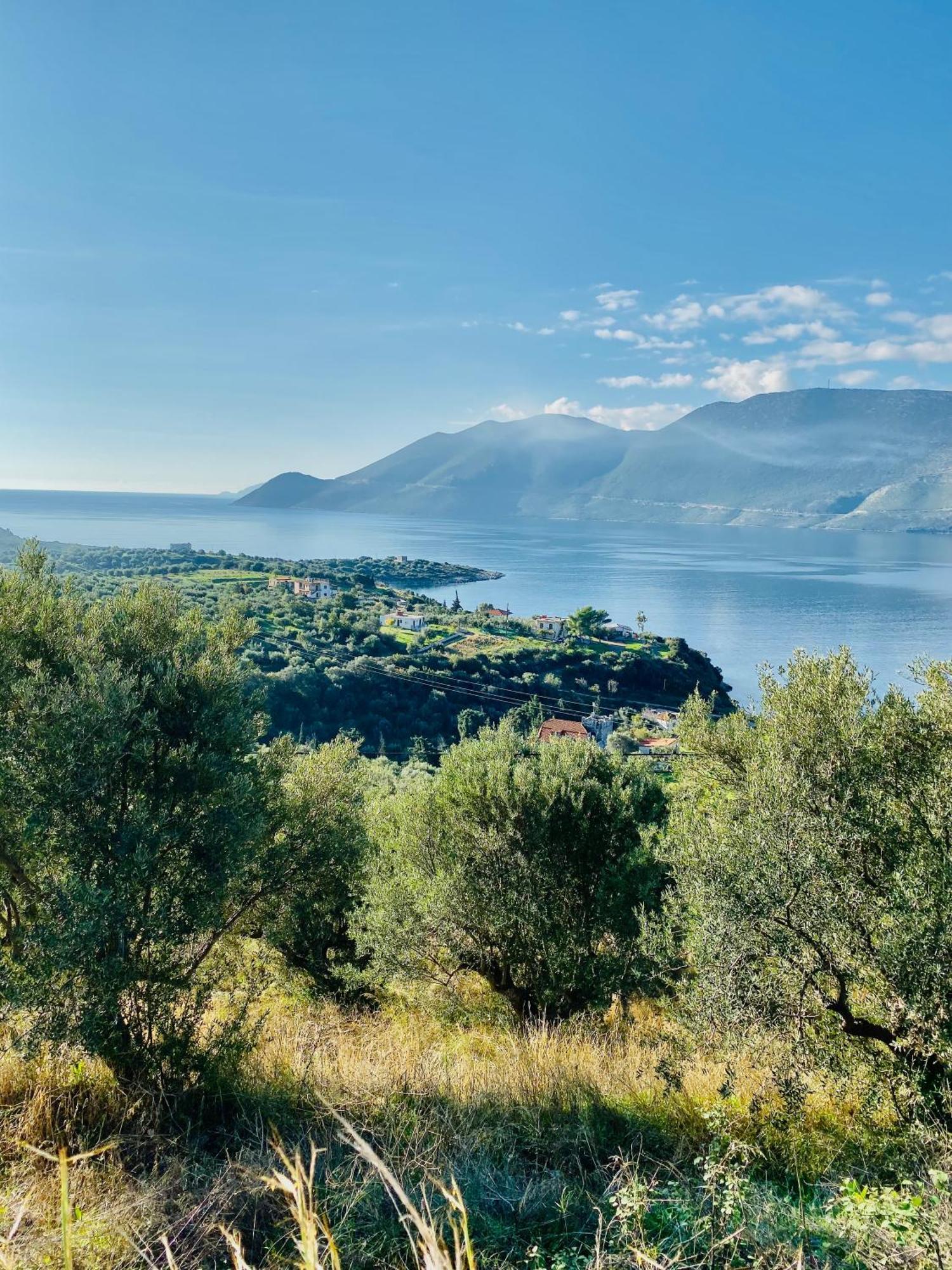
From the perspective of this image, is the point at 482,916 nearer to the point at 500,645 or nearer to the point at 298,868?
the point at 298,868

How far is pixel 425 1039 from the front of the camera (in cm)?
747

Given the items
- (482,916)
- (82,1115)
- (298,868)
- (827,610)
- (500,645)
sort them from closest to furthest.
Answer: (82,1115) < (298,868) < (482,916) < (500,645) < (827,610)

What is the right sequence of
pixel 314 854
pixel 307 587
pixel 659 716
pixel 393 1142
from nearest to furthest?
1. pixel 393 1142
2. pixel 314 854
3. pixel 659 716
4. pixel 307 587

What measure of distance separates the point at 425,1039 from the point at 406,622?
202ft

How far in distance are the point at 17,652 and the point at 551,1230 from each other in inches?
205

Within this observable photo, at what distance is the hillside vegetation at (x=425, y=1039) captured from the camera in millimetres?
3414

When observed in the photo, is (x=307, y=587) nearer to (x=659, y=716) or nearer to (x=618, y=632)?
(x=618, y=632)

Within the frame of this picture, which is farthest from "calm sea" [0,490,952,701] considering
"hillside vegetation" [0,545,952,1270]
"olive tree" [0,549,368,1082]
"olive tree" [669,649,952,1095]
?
"olive tree" [0,549,368,1082]

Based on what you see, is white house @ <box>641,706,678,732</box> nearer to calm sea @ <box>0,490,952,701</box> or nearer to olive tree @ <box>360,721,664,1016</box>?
calm sea @ <box>0,490,952,701</box>

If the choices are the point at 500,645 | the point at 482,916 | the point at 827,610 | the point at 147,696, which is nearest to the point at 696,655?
the point at 500,645

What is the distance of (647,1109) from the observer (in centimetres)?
493

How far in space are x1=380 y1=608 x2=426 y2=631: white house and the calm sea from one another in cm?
2405

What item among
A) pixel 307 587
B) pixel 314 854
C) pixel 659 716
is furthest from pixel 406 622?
pixel 314 854

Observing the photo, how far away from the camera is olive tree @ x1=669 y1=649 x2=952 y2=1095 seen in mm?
4711
